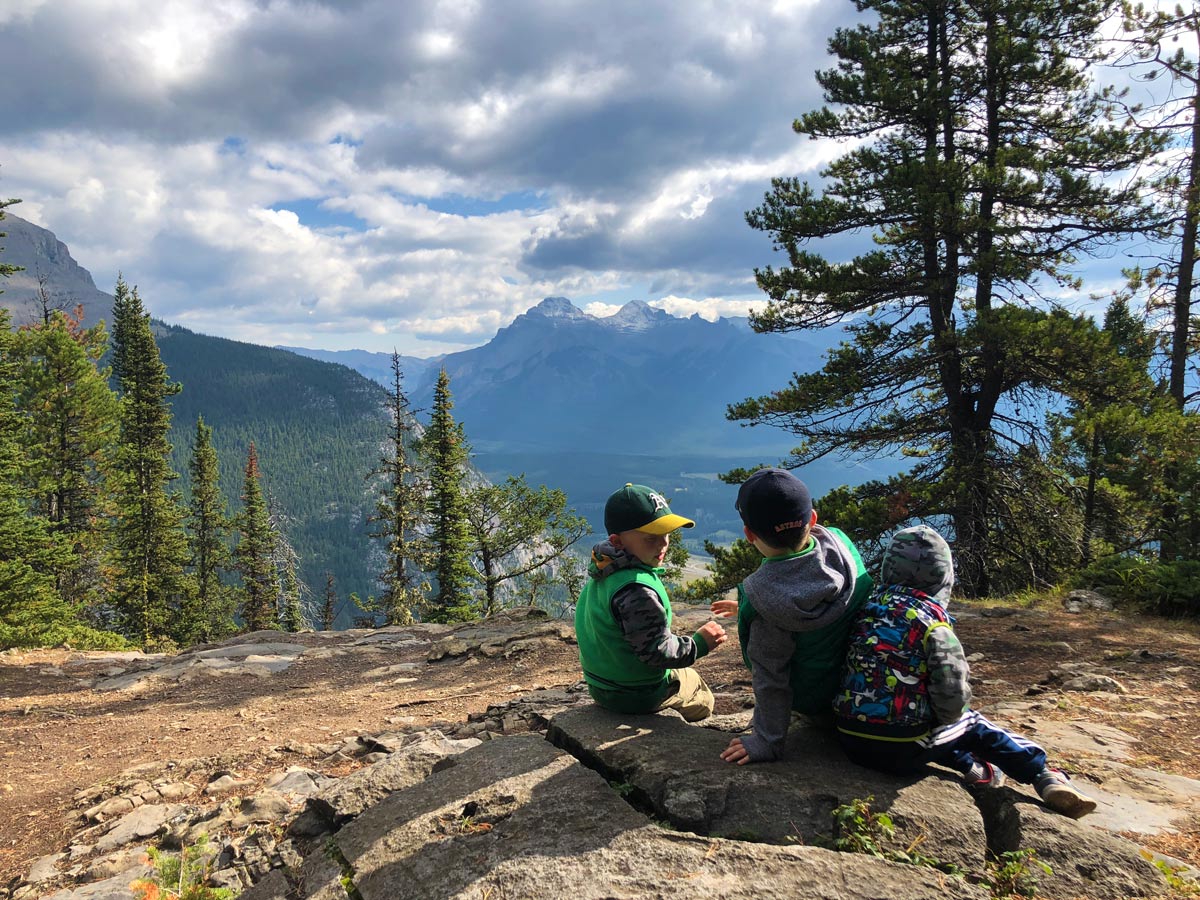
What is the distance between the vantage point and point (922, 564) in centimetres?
327

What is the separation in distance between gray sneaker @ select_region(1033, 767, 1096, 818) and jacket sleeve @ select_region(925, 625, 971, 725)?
0.70m

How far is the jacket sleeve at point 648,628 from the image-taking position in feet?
12.1

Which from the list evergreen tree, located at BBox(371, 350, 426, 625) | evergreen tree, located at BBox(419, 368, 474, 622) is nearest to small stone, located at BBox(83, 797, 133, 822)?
evergreen tree, located at BBox(419, 368, 474, 622)

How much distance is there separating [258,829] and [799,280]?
12108mm

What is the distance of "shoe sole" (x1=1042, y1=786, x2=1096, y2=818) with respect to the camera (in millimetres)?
3086

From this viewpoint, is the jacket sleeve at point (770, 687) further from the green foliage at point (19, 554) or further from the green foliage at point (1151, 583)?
the green foliage at point (19, 554)

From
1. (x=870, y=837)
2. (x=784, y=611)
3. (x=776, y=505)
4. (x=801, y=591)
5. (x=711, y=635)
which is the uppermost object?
(x=776, y=505)

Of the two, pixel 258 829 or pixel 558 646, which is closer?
pixel 258 829

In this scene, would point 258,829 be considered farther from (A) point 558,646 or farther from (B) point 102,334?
(B) point 102,334

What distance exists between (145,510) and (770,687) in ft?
112

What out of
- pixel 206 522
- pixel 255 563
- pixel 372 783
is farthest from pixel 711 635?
pixel 206 522

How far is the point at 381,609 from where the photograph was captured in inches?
1229

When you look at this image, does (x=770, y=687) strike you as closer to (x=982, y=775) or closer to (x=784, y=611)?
(x=784, y=611)

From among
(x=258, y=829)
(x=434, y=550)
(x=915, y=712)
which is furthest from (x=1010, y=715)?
(x=434, y=550)
